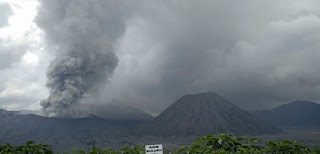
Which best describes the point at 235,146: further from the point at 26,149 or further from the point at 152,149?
the point at 26,149

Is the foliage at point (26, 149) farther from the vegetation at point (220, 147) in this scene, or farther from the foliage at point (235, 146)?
the foliage at point (235, 146)

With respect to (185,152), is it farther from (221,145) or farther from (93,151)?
(93,151)

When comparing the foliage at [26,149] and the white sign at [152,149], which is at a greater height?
the foliage at [26,149]

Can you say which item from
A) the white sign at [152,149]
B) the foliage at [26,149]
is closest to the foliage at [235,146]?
the white sign at [152,149]

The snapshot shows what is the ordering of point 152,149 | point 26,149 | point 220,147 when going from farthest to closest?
point 152,149 < point 220,147 < point 26,149

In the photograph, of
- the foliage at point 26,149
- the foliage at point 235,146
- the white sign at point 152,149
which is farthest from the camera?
the white sign at point 152,149

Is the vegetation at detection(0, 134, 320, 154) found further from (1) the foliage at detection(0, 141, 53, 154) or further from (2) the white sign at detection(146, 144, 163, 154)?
(2) the white sign at detection(146, 144, 163, 154)

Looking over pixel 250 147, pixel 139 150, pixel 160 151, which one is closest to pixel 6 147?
pixel 139 150

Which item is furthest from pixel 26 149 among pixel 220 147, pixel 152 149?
pixel 220 147

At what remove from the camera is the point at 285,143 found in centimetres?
1062

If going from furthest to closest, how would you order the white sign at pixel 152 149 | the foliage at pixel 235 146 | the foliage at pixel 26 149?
the white sign at pixel 152 149 < the foliage at pixel 235 146 < the foliage at pixel 26 149

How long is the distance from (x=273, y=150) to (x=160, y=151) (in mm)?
4421

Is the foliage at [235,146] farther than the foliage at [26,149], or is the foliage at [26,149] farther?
the foliage at [235,146]

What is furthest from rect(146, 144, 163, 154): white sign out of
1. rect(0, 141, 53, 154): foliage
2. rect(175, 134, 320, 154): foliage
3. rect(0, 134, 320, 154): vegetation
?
rect(0, 141, 53, 154): foliage
